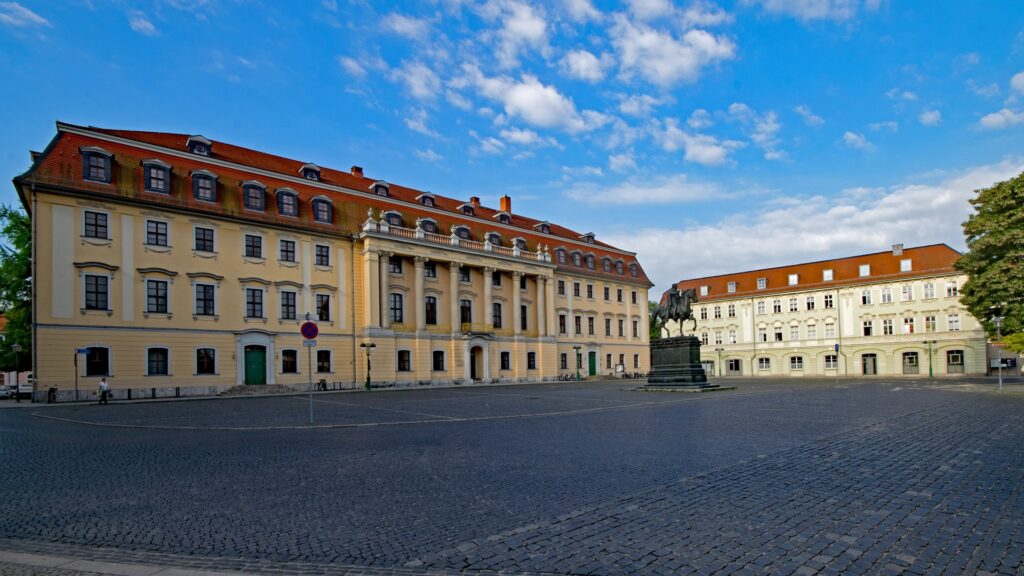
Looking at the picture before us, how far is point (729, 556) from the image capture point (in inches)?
200

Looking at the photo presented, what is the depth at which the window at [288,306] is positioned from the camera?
132 ft

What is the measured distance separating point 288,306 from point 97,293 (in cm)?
1102

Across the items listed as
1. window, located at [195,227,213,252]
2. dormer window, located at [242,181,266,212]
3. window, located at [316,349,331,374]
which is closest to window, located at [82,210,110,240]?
window, located at [195,227,213,252]

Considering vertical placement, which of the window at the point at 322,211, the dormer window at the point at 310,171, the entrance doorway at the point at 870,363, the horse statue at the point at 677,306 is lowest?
the entrance doorway at the point at 870,363

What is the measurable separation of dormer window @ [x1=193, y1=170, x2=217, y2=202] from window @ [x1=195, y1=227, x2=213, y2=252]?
6.36 feet

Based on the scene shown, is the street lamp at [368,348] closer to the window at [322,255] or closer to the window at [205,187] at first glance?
the window at [322,255]

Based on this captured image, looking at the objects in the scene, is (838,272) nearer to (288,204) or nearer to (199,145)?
(288,204)

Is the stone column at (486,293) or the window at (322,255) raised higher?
the window at (322,255)

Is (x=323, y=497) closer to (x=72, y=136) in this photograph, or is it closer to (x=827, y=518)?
(x=827, y=518)

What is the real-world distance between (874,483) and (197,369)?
122 ft

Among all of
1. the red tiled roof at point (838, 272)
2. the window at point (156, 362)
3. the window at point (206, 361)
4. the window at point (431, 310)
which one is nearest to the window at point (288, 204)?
the window at point (206, 361)

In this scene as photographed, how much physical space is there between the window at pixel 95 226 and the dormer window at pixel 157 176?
300 centimetres

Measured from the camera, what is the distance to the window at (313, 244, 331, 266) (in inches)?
1660

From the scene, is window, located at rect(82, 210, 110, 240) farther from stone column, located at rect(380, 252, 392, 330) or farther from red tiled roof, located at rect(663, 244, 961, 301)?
red tiled roof, located at rect(663, 244, 961, 301)
